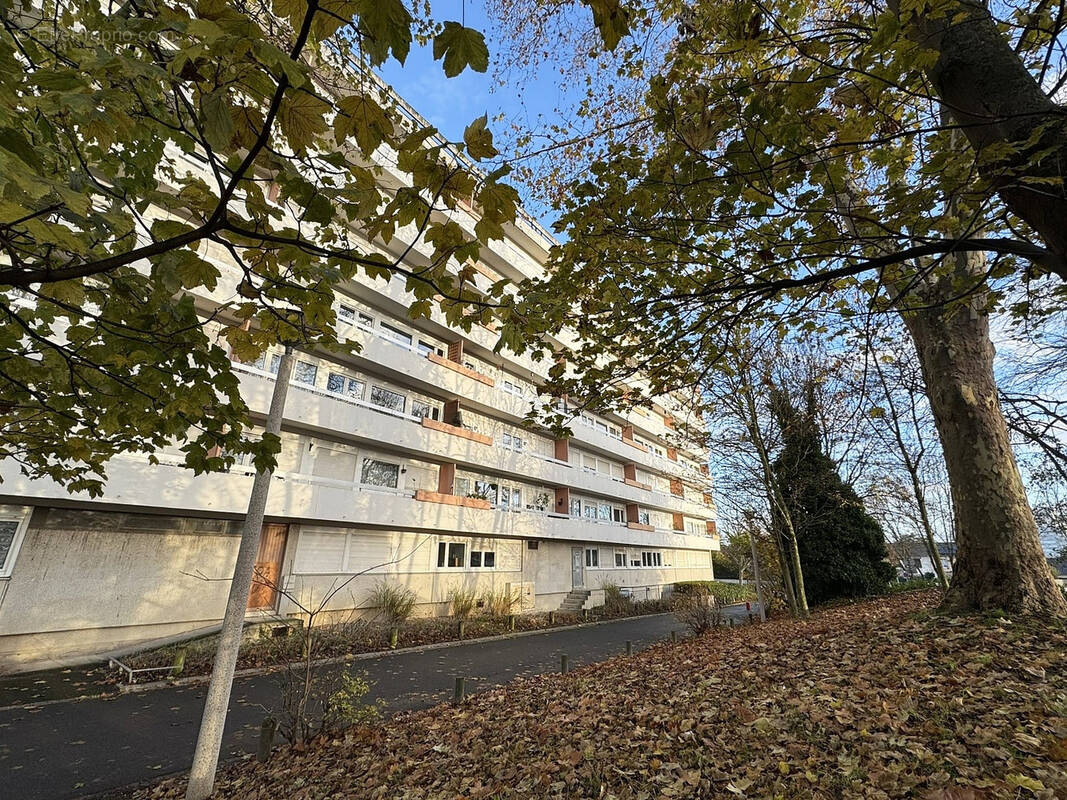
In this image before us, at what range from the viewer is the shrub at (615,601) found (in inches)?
920

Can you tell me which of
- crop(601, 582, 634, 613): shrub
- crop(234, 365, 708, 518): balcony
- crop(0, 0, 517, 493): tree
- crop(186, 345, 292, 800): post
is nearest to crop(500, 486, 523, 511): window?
crop(234, 365, 708, 518): balcony

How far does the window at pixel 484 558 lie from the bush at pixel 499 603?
1.15 metres

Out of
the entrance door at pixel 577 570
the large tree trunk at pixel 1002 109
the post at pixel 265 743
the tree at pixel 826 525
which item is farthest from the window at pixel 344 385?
the large tree trunk at pixel 1002 109

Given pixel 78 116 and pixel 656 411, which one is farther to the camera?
pixel 656 411

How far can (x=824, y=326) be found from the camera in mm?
5586

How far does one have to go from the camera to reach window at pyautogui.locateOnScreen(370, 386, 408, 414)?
17594 mm

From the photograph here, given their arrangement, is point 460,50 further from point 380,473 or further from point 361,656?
point 380,473

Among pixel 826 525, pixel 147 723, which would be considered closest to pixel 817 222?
pixel 147 723

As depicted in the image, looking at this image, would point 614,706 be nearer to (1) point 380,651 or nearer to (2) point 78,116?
(2) point 78,116

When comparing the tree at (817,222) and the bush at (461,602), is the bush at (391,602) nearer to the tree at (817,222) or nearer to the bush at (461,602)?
the bush at (461,602)

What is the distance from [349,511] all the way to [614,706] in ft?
38.0

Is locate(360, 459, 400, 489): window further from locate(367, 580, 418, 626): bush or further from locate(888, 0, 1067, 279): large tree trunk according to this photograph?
locate(888, 0, 1067, 279): large tree trunk

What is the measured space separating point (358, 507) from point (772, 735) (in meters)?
13.8

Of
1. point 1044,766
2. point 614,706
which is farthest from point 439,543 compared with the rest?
point 1044,766
